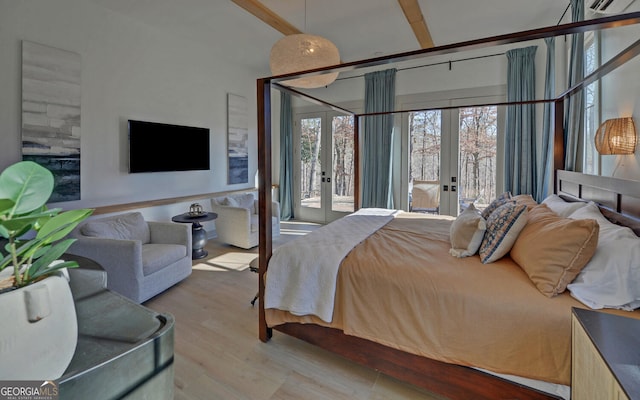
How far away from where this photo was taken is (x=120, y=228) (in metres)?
3.20

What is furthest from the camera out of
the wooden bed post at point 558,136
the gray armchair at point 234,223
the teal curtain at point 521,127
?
the gray armchair at point 234,223

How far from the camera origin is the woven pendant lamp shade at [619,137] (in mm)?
2217

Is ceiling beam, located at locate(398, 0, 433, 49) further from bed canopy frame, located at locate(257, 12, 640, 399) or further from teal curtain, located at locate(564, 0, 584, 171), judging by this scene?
bed canopy frame, located at locate(257, 12, 640, 399)

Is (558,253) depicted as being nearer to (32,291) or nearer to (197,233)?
(32,291)

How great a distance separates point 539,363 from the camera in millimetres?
1398

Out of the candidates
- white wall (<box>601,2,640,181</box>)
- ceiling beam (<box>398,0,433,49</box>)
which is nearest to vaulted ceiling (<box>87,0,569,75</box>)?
ceiling beam (<box>398,0,433,49</box>)

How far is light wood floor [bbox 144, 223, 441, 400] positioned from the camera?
5.97 ft

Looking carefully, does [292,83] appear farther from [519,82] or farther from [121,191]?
[519,82]

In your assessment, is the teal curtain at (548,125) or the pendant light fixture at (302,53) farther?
the teal curtain at (548,125)

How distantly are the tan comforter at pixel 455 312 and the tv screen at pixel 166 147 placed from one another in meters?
3.29

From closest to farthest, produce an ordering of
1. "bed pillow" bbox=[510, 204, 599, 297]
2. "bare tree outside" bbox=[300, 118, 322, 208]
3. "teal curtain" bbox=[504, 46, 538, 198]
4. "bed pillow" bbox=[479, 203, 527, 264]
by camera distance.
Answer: "bed pillow" bbox=[510, 204, 599, 297]
"bed pillow" bbox=[479, 203, 527, 264]
"teal curtain" bbox=[504, 46, 538, 198]
"bare tree outside" bbox=[300, 118, 322, 208]

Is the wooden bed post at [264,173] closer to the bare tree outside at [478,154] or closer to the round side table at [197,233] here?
the round side table at [197,233]

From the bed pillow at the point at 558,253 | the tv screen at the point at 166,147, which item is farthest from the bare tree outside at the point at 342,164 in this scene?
the bed pillow at the point at 558,253

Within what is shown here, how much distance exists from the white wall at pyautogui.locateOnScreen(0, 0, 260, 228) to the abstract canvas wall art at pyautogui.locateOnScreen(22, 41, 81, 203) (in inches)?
2.9
